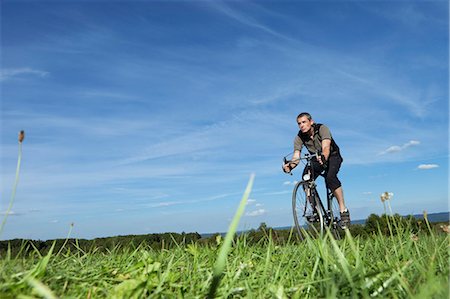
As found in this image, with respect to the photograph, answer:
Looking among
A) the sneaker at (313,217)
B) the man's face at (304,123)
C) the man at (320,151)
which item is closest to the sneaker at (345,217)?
the man at (320,151)

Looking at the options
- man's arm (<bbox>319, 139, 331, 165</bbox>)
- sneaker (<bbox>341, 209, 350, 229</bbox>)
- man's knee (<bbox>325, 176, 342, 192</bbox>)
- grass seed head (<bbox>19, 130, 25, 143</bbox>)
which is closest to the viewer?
grass seed head (<bbox>19, 130, 25, 143</bbox>)

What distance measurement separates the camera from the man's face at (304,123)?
8.65 metres

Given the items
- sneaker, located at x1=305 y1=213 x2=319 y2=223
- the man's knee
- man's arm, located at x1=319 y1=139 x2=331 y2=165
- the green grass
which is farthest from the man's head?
the green grass

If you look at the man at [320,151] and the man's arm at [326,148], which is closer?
the man's arm at [326,148]

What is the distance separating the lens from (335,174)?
8.91 metres

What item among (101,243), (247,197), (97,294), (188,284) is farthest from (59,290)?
(101,243)

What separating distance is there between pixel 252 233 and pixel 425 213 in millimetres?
9568

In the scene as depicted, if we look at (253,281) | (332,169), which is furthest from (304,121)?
(253,281)

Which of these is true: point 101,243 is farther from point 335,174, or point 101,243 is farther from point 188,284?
point 188,284

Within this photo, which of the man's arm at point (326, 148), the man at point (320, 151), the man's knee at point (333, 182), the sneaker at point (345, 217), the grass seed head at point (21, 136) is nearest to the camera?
the grass seed head at point (21, 136)

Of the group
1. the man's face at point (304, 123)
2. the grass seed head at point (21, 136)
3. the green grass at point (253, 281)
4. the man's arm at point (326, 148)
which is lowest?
the green grass at point (253, 281)

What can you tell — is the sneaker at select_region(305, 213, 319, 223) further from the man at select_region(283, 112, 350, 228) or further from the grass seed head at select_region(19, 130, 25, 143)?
the grass seed head at select_region(19, 130, 25, 143)

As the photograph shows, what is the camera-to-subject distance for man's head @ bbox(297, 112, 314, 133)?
28.4 ft

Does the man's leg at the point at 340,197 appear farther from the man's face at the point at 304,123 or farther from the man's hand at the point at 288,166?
the man's face at the point at 304,123
